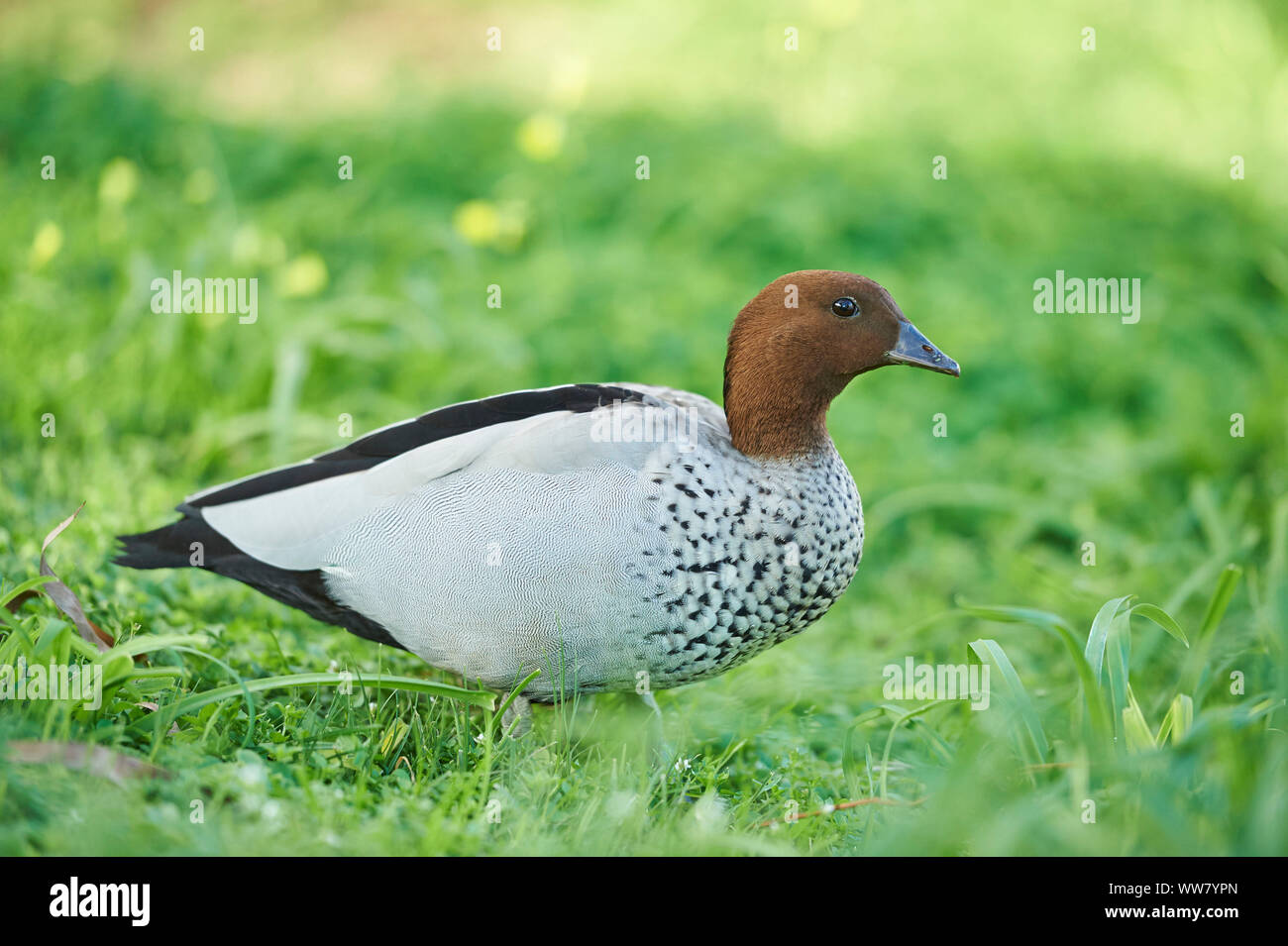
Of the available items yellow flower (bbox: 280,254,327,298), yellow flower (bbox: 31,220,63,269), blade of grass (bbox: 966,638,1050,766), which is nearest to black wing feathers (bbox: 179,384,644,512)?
blade of grass (bbox: 966,638,1050,766)

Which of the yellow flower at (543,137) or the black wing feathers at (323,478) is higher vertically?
the yellow flower at (543,137)

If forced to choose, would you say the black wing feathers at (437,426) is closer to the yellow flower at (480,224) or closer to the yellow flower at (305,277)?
the yellow flower at (305,277)

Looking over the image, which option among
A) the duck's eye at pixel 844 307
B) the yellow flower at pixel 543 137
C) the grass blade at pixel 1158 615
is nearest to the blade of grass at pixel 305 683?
the duck's eye at pixel 844 307

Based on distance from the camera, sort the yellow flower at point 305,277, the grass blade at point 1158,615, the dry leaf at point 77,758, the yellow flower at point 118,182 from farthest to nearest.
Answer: the yellow flower at point 118,182 < the yellow flower at point 305,277 < the grass blade at point 1158,615 < the dry leaf at point 77,758

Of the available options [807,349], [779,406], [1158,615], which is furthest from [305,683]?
[1158,615]

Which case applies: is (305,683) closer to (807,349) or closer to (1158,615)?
(807,349)

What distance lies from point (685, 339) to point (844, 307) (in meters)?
2.45

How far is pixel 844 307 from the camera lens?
2850 mm

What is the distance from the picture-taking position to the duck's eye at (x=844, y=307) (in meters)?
2.85

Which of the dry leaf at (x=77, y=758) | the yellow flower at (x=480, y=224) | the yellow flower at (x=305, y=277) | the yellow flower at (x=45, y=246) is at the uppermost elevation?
the yellow flower at (x=480, y=224)

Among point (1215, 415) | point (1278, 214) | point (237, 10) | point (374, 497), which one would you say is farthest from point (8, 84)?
point (1278, 214)

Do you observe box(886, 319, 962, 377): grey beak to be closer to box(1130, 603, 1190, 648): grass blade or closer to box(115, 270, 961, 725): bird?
box(115, 270, 961, 725): bird

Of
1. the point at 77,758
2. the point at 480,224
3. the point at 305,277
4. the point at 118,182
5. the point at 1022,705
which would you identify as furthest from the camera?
the point at 480,224

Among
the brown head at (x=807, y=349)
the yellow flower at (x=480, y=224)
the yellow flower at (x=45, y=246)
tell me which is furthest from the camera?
the yellow flower at (x=480, y=224)
